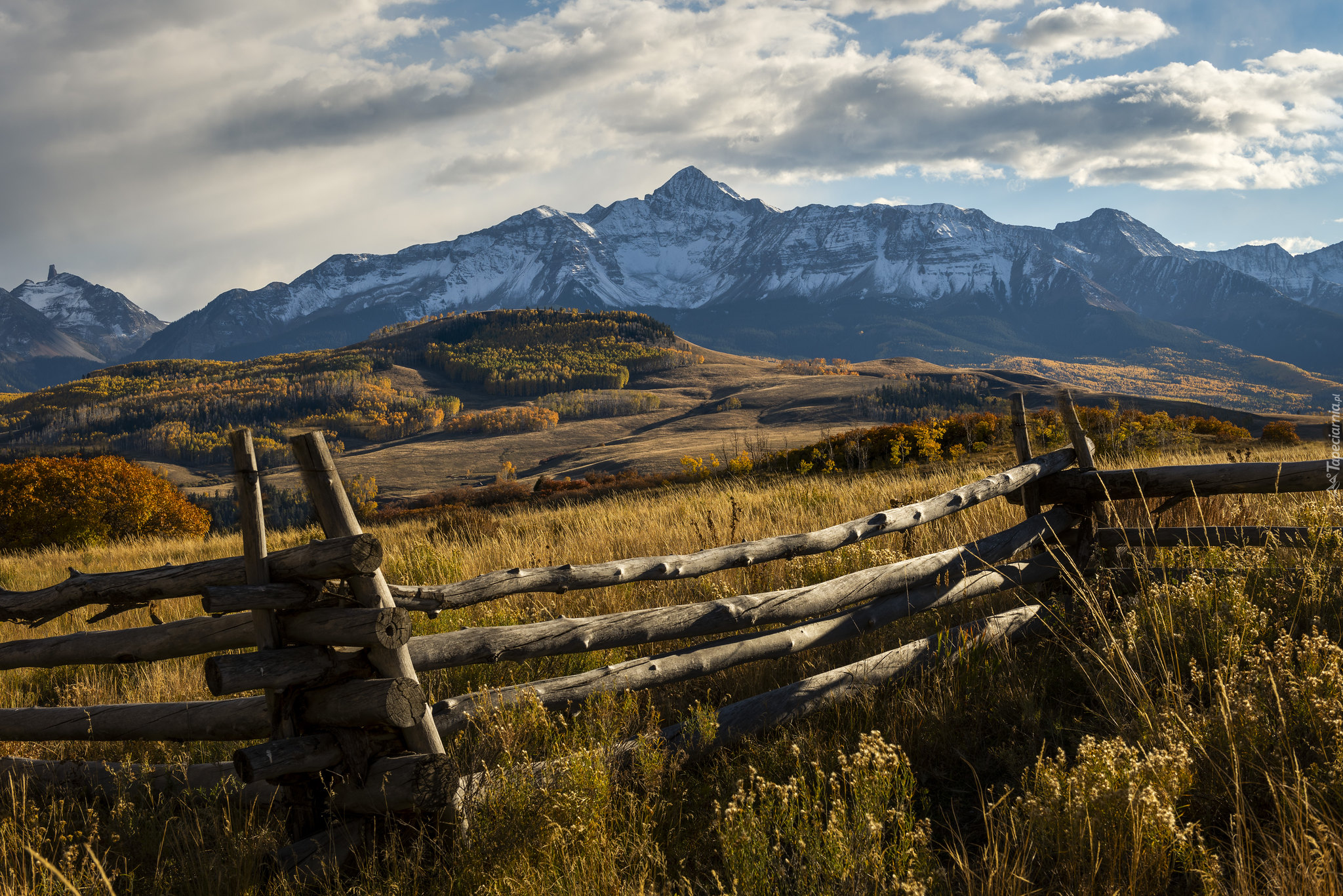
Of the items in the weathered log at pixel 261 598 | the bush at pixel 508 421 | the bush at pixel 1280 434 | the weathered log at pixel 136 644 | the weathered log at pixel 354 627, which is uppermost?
the weathered log at pixel 261 598

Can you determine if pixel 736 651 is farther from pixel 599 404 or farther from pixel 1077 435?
pixel 599 404

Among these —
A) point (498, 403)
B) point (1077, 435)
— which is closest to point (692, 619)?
point (1077, 435)

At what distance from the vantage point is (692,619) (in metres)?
4.20

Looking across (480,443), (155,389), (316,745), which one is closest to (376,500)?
(480,443)

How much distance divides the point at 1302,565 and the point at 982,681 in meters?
2.23

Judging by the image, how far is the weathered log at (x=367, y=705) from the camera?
297cm

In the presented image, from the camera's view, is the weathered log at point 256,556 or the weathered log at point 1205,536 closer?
the weathered log at point 256,556

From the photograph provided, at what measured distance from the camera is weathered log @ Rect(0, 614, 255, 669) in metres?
3.47

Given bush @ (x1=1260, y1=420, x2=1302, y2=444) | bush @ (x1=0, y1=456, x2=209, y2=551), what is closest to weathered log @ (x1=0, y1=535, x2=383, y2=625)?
bush @ (x1=0, y1=456, x2=209, y2=551)

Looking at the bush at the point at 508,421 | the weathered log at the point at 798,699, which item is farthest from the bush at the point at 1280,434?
the bush at the point at 508,421

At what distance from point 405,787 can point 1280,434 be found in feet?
78.6

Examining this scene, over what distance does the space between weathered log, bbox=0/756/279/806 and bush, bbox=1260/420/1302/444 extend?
70.9 feet

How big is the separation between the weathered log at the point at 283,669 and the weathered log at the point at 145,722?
68 centimetres

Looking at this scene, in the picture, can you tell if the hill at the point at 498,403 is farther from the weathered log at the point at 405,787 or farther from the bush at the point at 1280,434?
the weathered log at the point at 405,787
